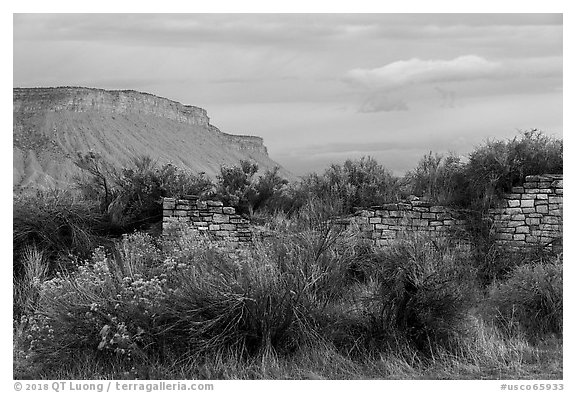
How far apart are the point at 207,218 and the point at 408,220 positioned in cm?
331

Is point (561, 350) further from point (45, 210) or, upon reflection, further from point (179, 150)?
point (179, 150)

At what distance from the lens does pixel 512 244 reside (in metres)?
11.6

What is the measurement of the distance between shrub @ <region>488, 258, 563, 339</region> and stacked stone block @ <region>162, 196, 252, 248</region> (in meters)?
4.18

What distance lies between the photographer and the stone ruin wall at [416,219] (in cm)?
1162

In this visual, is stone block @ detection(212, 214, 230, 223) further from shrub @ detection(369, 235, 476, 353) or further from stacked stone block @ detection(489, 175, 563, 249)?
stacked stone block @ detection(489, 175, 563, 249)

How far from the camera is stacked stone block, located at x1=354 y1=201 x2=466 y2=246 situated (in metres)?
11.9

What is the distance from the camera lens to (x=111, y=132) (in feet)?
168

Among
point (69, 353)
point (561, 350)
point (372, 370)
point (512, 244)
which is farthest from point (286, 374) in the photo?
point (512, 244)

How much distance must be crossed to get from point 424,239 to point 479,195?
152 centimetres

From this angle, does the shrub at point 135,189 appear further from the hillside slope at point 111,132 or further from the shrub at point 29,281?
the hillside slope at point 111,132

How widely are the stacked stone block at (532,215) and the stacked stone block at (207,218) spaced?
13.6 feet

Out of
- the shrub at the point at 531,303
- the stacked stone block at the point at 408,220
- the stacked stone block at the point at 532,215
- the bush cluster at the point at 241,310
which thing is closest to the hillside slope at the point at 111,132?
the stacked stone block at the point at 408,220

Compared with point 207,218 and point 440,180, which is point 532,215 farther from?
point 207,218

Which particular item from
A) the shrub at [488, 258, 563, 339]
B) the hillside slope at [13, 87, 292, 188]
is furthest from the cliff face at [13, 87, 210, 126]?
the shrub at [488, 258, 563, 339]
